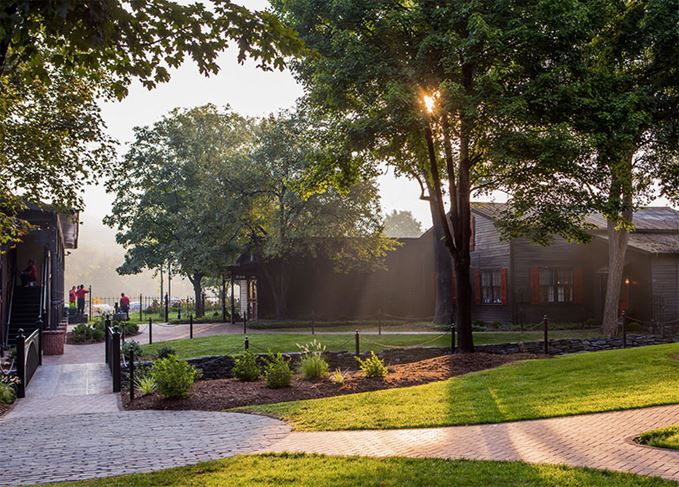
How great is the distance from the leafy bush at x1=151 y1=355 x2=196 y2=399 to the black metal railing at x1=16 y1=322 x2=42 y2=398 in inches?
140

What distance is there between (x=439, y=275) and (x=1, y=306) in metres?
17.8

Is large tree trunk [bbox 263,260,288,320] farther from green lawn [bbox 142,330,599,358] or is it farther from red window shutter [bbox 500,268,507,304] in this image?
red window shutter [bbox 500,268,507,304]

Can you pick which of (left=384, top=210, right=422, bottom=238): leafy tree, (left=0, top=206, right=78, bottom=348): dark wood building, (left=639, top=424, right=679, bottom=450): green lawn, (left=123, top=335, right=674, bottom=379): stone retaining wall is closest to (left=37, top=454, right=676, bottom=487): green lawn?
(left=639, top=424, right=679, bottom=450): green lawn

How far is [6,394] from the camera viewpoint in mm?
13445

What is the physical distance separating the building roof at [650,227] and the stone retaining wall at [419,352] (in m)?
6.30

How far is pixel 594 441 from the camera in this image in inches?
321

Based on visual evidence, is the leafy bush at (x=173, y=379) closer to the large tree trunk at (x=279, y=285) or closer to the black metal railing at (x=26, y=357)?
the black metal railing at (x=26, y=357)

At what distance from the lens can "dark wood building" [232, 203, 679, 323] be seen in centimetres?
3012

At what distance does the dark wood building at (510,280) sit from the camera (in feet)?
98.8

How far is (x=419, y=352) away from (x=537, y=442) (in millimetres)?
12878

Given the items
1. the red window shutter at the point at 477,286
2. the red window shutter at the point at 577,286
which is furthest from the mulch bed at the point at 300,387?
the red window shutter at the point at 477,286

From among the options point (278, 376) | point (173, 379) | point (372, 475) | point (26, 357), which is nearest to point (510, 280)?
point (278, 376)

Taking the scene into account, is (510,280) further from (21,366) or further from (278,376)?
(21,366)

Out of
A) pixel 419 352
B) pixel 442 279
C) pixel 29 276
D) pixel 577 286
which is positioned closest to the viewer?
pixel 419 352
